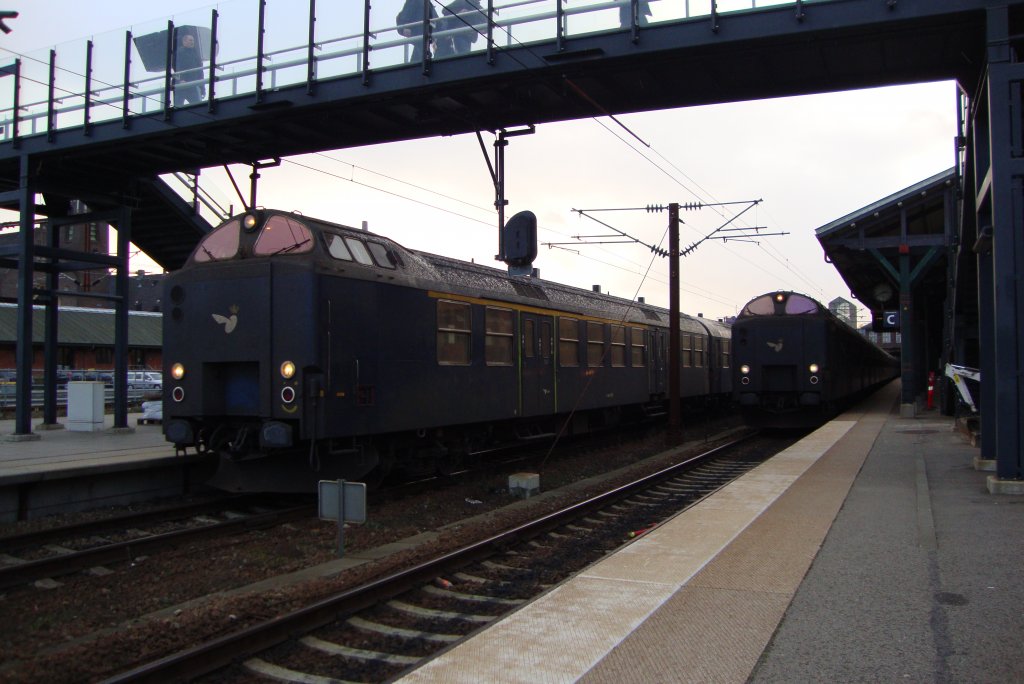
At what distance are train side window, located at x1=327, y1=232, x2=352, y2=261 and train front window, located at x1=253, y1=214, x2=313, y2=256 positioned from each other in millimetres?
252

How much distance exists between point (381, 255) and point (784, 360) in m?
12.1

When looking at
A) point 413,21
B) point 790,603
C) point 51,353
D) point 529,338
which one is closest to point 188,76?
point 413,21

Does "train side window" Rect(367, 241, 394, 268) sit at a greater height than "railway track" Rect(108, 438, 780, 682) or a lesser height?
greater

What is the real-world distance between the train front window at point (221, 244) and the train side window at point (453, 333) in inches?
109

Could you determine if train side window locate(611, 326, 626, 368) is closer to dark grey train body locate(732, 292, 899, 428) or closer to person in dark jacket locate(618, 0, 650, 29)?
dark grey train body locate(732, 292, 899, 428)

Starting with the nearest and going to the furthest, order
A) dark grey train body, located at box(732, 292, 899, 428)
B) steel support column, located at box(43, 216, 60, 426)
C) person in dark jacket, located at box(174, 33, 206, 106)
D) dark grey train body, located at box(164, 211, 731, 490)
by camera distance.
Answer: dark grey train body, located at box(164, 211, 731, 490), person in dark jacket, located at box(174, 33, 206, 106), steel support column, located at box(43, 216, 60, 426), dark grey train body, located at box(732, 292, 899, 428)

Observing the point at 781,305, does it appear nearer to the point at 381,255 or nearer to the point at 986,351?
the point at 986,351

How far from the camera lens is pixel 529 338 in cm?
1341

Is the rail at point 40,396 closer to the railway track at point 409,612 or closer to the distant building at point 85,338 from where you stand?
the distant building at point 85,338

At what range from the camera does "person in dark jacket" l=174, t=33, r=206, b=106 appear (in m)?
14.4

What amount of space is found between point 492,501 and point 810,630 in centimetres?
628

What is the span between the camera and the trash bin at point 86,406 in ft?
49.6

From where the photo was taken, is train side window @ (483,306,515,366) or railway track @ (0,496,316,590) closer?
railway track @ (0,496,316,590)

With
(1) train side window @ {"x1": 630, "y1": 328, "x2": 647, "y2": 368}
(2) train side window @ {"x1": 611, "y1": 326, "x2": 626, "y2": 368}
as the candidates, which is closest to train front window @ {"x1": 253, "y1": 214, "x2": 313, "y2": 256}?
(2) train side window @ {"x1": 611, "y1": 326, "x2": 626, "y2": 368}
